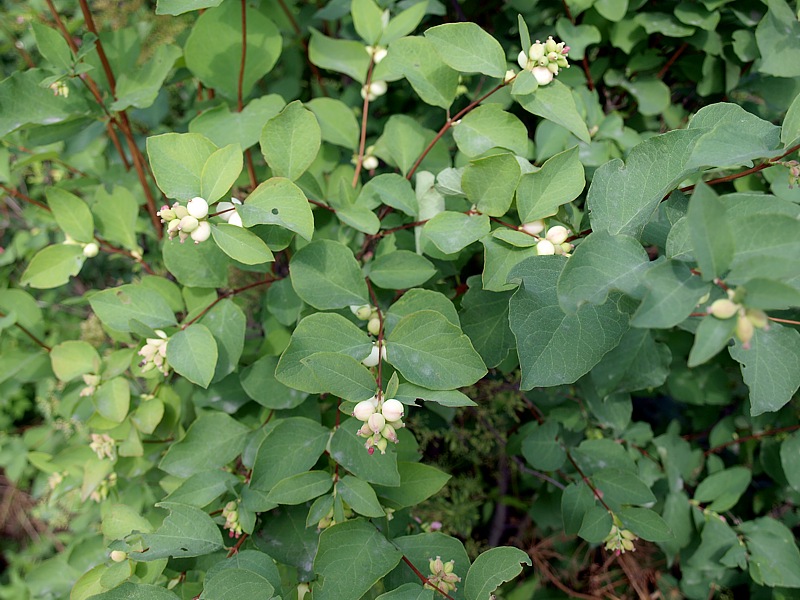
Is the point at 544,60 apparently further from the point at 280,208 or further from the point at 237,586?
the point at 237,586

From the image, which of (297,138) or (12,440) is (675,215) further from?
(12,440)

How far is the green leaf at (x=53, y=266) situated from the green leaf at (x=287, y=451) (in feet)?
1.91

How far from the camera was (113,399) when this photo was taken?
1036 mm

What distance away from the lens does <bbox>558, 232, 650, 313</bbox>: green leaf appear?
23.0 inches

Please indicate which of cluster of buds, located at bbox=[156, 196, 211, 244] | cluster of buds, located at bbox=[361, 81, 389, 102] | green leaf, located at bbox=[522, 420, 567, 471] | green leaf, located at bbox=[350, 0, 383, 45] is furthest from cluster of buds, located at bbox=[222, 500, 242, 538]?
green leaf, located at bbox=[350, 0, 383, 45]

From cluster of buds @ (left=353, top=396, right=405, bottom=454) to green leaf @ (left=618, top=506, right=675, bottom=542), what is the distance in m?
0.56

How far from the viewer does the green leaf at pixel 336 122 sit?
108 cm

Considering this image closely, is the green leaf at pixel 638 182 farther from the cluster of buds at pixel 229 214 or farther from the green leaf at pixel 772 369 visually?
the cluster of buds at pixel 229 214

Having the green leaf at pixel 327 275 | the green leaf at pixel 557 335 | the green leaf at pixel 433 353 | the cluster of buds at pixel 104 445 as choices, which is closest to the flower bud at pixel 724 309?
the green leaf at pixel 557 335

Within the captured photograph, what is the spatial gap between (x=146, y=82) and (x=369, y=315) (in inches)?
26.8

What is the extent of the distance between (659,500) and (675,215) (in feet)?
2.84

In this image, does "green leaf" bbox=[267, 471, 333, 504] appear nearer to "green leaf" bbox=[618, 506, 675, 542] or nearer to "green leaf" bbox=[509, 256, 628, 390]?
"green leaf" bbox=[509, 256, 628, 390]

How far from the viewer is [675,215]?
73 cm

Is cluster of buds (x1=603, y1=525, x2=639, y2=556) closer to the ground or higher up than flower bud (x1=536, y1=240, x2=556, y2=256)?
closer to the ground
